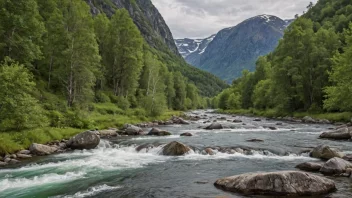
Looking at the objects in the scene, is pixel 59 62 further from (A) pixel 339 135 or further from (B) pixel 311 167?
(A) pixel 339 135

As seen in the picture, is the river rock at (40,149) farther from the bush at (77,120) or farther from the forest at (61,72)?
the bush at (77,120)

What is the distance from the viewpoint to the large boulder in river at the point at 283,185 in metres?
14.2

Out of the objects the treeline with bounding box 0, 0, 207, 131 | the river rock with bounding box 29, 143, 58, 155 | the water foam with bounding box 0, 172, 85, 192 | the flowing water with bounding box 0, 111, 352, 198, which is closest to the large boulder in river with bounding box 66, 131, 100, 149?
the flowing water with bounding box 0, 111, 352, 198

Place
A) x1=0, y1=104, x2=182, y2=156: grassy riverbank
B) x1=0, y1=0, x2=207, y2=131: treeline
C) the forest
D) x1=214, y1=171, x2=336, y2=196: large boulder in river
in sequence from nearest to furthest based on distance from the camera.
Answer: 1. x1=214, y1=171, x2=336, y2=196: large boulder in river
2. x1=0, y1=104, x2=182, y2=156: grassy riverbank
3. the forest
4. x1=0, y1=0, x2=207, y2=131: treeline

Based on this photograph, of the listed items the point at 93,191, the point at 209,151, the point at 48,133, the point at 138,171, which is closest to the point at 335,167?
the point at 209,151

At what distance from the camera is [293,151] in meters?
26.8

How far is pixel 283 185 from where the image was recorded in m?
14.4

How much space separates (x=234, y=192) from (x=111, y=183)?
7.30 meters

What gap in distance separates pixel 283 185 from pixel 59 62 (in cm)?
4177

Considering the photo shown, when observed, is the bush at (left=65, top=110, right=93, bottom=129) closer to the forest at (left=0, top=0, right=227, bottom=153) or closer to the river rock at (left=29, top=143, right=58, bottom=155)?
the forest at (left=0, top=0, right=227, bottom=153)

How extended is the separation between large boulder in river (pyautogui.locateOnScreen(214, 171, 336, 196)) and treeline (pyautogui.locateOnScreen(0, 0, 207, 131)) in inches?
885

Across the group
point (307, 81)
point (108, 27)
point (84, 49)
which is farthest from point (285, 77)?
point (84, 49)

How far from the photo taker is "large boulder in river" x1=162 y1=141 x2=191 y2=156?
1046 inches

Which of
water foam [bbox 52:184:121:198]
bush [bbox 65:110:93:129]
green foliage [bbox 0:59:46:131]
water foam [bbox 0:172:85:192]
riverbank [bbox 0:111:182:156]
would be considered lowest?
water foam [bbox 52:184:121:198]
